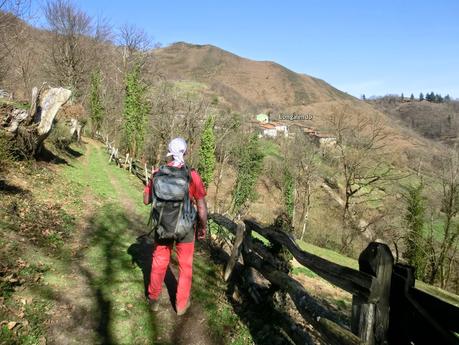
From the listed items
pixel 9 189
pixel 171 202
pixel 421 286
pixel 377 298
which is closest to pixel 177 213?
pixel 171 202

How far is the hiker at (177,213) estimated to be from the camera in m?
4.59

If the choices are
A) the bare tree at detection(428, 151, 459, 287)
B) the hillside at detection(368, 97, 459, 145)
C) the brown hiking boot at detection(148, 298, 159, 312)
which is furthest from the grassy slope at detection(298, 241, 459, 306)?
the hillside at detection(368, 97, 459, 145)

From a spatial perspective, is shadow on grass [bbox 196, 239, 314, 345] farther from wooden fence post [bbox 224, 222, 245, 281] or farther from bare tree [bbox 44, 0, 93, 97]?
bare tree [bbox 44, 0, 93, 97]

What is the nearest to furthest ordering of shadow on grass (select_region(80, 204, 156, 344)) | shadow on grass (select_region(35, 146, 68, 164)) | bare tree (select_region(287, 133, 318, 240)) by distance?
shadow on grass (select_region(80, 204, 156, 344))
shadow on grass (select_region(35, 146, 68, 164))
bare tree (select_region(287, 133, 318, 240))

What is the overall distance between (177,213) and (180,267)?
0.73 m

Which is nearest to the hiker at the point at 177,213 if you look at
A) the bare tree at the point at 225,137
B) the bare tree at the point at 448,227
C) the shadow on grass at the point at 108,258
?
the shadow on grass at the point at 108,258

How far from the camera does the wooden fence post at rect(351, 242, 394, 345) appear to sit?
9.69 ft

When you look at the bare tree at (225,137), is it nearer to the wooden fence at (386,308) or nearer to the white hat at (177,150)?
the white hat at (177,150)

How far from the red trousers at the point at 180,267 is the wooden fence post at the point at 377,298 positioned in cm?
235

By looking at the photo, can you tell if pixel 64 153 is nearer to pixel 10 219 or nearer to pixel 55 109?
pixel 55 109

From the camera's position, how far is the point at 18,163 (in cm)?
1274

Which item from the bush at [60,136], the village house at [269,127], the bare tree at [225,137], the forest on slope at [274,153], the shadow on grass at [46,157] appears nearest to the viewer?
the shadow on grass at [46,157]

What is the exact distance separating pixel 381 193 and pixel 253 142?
52.8 ft

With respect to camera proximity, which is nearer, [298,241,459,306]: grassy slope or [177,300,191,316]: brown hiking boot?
[177,300,191,316]: brown hiking boot
